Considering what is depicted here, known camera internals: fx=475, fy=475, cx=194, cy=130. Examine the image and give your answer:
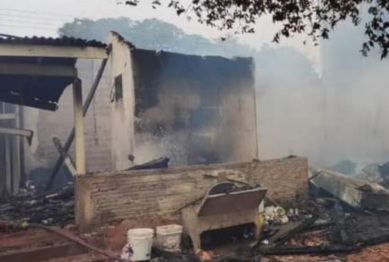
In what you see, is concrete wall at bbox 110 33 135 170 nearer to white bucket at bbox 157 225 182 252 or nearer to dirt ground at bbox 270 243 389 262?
white bucket at bbox 157 225 182 252

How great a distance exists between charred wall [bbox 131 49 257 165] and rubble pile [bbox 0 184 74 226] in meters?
3.16

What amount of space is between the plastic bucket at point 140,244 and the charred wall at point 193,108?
6153 mm

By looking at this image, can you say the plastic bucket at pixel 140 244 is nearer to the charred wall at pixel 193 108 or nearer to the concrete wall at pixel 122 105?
the charred wall at pixel 193 108

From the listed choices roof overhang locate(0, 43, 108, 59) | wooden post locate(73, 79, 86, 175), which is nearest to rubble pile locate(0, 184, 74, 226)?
wooden post locate(73, 79, 86, 175)

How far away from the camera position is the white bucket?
8.75 meters

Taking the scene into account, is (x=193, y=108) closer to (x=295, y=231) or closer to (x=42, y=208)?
(x=42, y=208)

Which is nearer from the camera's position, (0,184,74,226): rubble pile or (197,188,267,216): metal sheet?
(197,188,267,216): metal sheet

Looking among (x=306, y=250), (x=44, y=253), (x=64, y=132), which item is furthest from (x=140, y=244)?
(x=64, y=132)

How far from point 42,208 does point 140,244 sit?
3618mm

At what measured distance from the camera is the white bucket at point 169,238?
8.75 meters

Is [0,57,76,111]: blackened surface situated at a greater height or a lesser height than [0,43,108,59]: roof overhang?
lesser

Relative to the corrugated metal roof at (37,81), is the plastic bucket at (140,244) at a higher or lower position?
lower

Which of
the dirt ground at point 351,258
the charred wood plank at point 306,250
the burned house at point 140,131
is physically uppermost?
the burned house at point 140,131

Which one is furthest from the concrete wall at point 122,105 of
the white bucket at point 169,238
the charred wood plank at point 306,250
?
the charred wood plank at point 306,250
